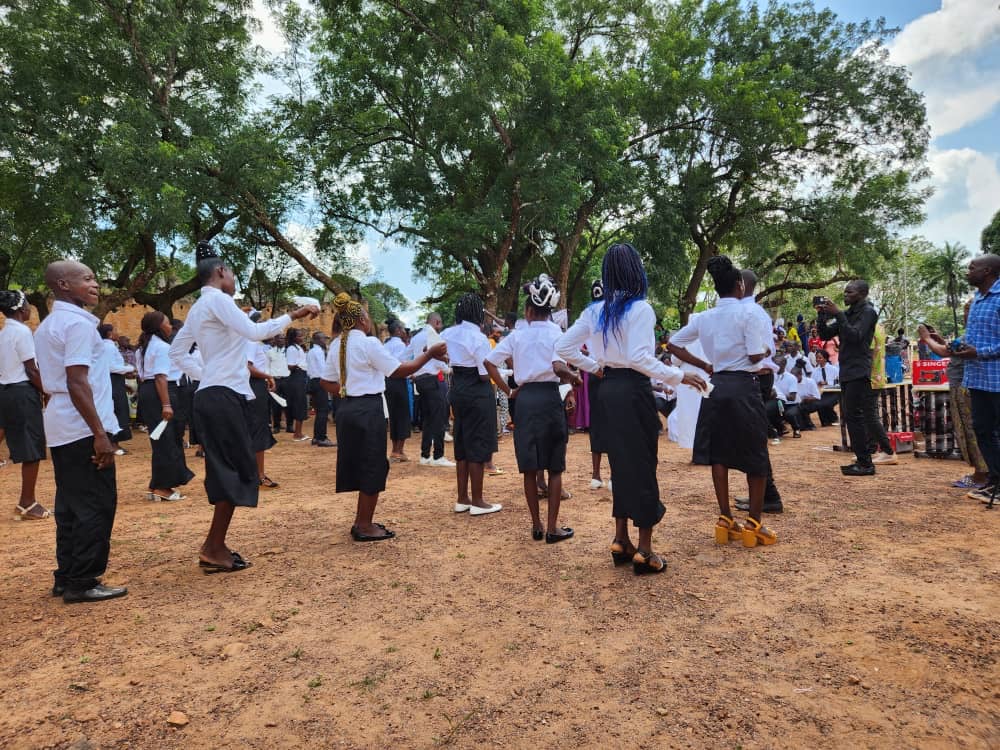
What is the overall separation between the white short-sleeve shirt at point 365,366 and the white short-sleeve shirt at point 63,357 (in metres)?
1.64

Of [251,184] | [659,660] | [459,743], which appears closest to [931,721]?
[659,660]

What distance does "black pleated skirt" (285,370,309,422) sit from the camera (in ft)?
40.2

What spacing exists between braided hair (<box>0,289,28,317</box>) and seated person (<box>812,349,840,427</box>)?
1163cm

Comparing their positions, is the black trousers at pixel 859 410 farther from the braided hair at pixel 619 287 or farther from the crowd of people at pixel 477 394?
the braided hair at pixel 619 287

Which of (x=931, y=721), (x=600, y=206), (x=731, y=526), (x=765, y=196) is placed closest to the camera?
(x=931, y=721)

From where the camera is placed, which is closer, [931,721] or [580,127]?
[931,721]

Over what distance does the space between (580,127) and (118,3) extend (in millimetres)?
10130

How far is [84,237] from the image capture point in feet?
46.4

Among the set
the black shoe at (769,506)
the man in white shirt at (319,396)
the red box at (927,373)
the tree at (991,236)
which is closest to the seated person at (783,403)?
the red box at (927,373)

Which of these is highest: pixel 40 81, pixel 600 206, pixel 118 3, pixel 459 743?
pixel 118 3

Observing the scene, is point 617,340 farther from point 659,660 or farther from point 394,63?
point 394,63

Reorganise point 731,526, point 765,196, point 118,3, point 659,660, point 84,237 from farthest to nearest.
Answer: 1. point 765,196
2. point 84,237
3. point 118,3
4. point 731,526
5. point 659,660

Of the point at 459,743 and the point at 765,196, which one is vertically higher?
the point at 765,196

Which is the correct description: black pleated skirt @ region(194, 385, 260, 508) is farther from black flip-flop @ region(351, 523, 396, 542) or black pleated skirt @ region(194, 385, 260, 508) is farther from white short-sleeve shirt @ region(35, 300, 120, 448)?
black flip-flop @ region(351, 523, 396, 542)
